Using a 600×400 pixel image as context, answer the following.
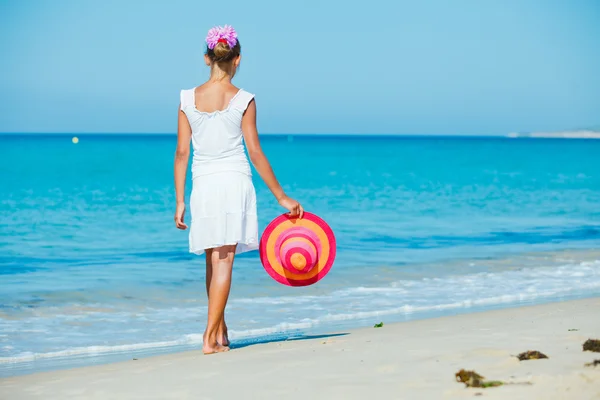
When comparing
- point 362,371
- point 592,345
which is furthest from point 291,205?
point 592,345

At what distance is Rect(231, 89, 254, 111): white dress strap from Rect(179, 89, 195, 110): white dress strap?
0.87ft

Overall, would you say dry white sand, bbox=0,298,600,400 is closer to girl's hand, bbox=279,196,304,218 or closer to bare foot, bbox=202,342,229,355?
bare foot, bbox=202,342,229,355

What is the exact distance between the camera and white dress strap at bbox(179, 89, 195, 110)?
4984 mm

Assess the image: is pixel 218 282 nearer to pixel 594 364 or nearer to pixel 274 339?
pixel 274 339

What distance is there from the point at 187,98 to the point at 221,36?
16.7 inches

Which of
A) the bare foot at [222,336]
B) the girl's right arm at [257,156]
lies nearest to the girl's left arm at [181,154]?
the girl's right arm at [257,156]

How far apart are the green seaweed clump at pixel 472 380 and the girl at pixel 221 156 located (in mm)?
1553

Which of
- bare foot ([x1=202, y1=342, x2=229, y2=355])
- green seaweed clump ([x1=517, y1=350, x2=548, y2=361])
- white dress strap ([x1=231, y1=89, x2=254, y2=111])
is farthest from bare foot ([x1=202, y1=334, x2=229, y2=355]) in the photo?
green seaweed clump ([x1=517, y1=350, x2=548, y2=361])

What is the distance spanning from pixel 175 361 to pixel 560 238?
38.0 feet

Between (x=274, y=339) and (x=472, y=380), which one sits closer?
(x=472, y=380)

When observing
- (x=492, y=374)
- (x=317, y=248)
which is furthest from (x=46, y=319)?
(x=492, y=374)

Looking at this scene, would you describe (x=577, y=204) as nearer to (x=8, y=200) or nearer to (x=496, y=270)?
(x=496, y=270)

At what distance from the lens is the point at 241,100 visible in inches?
194

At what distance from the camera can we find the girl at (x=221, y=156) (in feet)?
16.1
